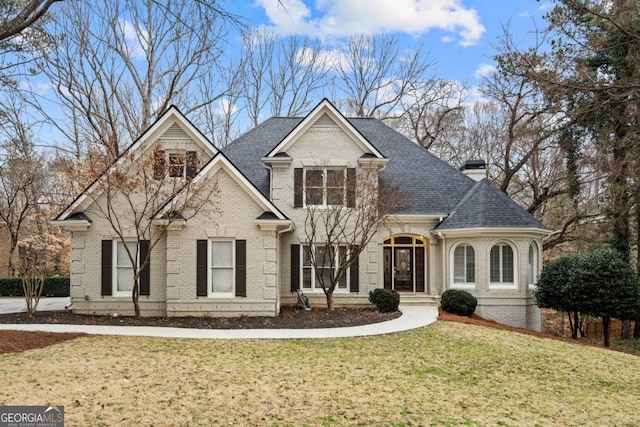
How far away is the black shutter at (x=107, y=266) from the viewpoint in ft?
50.1

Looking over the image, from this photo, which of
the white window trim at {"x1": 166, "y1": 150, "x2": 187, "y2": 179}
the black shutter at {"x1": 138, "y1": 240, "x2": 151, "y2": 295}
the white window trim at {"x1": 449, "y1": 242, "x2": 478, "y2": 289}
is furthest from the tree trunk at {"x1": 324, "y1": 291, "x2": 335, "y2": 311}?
the white window trim at {"x1": 166, "y1": 150, "x2": 187, "y2": 179}

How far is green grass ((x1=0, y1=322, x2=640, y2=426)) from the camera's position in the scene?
21.3 feet

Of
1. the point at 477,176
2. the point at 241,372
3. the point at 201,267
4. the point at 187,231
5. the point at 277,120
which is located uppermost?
the point at 277,120

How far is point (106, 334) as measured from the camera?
471 inches

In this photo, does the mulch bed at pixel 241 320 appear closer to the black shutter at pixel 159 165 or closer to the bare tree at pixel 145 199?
the bare tree at pixel 145 199

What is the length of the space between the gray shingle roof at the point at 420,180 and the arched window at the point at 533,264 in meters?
0.95

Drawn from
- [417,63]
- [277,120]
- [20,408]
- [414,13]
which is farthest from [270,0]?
[417,63]

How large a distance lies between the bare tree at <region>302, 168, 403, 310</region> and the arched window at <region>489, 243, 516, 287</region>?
13.6 feet

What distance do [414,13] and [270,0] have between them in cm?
1352

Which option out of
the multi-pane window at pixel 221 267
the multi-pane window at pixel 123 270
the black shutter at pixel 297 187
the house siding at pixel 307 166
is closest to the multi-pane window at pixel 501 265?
the house siding at pixel 307 166

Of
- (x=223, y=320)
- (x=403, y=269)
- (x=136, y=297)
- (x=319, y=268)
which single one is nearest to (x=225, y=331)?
(x=223, y=320)

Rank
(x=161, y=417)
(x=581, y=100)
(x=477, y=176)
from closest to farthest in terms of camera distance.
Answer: (x=161, y=417), (x=581, y=100), (x=477, y=176)

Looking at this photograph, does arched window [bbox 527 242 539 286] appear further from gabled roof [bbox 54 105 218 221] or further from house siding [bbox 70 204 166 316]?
house siding [bbox 70 204 166 316]

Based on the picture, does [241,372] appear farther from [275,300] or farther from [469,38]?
[469,38]
